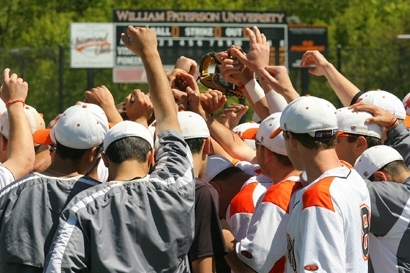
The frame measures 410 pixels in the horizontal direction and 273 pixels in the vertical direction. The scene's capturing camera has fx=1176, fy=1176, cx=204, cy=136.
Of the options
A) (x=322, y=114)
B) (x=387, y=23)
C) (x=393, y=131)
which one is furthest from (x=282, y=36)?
(x=322, y=114)

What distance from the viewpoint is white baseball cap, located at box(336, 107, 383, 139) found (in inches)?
303

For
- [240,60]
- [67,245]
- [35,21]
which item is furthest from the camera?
[35,21]

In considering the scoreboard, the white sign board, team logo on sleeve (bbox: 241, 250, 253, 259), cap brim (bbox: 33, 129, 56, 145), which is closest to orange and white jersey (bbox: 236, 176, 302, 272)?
team logo on sleeve (bbox: 241, 250, 253, 259)

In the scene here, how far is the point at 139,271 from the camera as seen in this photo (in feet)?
19.4

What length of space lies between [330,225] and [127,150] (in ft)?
3.80

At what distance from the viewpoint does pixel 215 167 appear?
802 cm

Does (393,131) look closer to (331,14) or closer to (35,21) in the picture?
(35,21)

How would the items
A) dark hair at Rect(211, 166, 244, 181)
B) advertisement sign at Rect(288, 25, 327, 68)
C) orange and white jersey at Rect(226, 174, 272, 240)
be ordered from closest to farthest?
1. orange and white jersey at Rect(226, 174, 272, 240)
2. dark hair at Rect(211, 166, 244, 181)
3. advertisement sign at Rect(288, 25, 327, 68)

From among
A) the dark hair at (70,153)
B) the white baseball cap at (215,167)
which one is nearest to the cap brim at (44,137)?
the dark hair at (70,153)

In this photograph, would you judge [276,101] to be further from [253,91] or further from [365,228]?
[365,228]

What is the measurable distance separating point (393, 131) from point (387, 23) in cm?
3659

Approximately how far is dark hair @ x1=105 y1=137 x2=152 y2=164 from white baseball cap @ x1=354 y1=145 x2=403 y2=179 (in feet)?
5.33

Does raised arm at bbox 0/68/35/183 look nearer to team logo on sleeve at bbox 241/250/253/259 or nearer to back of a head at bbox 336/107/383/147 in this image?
team logo on sleeve at bbox 241/250/253/259

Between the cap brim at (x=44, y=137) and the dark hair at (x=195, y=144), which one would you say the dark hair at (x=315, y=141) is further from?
the cap brim at (x=44, y=137)
